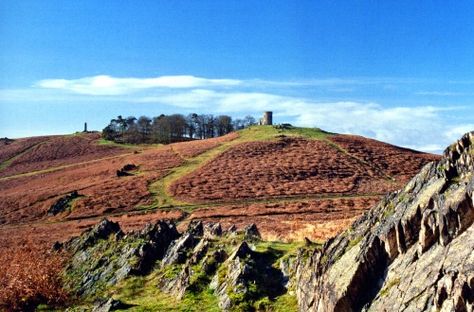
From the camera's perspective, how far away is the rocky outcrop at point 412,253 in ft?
37.2

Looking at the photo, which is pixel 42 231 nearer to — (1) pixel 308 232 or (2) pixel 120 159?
(1) pixel 308 232

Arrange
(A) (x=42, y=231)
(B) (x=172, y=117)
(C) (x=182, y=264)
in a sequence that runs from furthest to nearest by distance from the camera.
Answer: (B) (x=172, y=117)
(A) (x=42, y=231)
(C) (x=182, y=264)

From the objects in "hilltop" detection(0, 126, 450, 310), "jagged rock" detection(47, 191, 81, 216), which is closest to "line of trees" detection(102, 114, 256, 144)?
"hilltop" detection(0, 126, 450, 310)

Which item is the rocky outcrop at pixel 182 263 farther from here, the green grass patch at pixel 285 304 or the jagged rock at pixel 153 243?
the green grass patch at pixel 285 304

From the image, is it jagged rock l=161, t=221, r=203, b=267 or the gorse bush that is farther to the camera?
jagged rock l=161, t=221, r=203, b=267

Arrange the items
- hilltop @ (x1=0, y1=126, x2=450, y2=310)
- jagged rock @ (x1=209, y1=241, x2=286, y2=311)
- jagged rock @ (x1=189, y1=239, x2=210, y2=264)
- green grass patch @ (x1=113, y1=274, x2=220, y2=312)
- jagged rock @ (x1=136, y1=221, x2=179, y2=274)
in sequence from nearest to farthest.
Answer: jagged rock @ (x1=209, y1=241, x2=286, y2=311), green grass patch @ (x1=113, y1=274, x2=220, y2=312), jagged rock @ (x1=189, y1=239, x2=210, y2=264), hilltop @ (x1=0, y1=126, x2=450, y2=310), jagged rock @ (x1=136, y1=221, x2=179, y2=274)

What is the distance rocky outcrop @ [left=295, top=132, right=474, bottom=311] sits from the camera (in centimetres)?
1134

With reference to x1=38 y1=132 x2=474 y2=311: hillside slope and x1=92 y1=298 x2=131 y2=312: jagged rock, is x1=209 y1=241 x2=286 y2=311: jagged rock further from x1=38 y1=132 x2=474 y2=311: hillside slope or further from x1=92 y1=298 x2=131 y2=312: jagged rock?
x1=92 y1=298 x2=131 y2=312: jagged rock

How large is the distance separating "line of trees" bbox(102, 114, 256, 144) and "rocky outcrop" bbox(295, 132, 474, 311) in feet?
445

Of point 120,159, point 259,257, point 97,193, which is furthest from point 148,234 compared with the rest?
point 120,159

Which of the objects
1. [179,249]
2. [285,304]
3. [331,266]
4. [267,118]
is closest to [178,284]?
[179,249]

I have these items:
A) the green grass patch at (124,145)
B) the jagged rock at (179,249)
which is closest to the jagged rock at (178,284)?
the jagged rock at (179,249)

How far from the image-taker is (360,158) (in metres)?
85.9

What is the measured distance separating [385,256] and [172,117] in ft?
487
